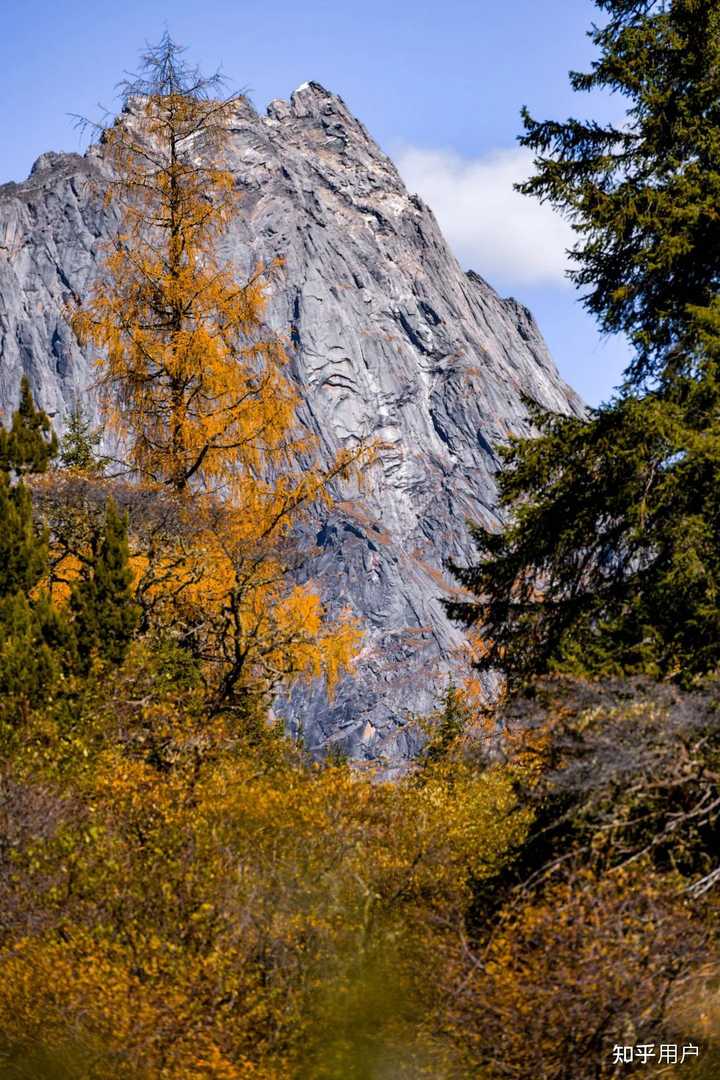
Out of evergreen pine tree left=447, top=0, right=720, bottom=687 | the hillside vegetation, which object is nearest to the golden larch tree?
the hillside vegetation

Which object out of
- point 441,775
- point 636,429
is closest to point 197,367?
point 441,775

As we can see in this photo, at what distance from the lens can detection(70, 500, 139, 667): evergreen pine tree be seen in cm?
1343

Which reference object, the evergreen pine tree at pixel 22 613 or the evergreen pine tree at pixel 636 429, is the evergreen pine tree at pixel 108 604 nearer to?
the evergreen pine tree at pixel 22 613

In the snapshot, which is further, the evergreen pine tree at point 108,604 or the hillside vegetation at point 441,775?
the evergreen pine tree at point 108,604

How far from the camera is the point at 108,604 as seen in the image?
1361 cm

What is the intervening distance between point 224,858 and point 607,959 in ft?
12.4

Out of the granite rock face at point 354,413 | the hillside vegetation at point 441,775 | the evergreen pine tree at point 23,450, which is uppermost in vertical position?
the granite rock face at point 354,413

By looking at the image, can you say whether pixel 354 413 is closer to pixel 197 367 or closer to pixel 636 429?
pixel 197 367

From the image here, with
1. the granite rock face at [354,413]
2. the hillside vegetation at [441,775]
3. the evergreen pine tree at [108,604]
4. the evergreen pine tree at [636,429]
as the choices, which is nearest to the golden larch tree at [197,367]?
the hillside vegetation at [441,775]

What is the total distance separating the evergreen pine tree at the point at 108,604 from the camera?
13.4m

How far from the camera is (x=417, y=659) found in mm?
149125

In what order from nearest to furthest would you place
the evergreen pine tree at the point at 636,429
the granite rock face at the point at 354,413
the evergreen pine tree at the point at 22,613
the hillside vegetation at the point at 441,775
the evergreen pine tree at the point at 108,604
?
the hillside vegetation at the point at 441,775 → the evergreen pine tree at the point at 636,429 → the evergreen pine tree at the point at 22,613 → the evergreen pine tree at the point at 108,604 → the granite rock face at the point at 354,413

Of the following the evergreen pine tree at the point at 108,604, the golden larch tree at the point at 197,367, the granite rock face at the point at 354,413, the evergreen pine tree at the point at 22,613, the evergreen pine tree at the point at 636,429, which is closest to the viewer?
the evergreen pine tree at the point at 636,429

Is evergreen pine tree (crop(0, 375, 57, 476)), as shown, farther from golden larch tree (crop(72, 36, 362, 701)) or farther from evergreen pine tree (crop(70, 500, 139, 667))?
evergreen pine tree (crop(70, 500, 139, 667))
